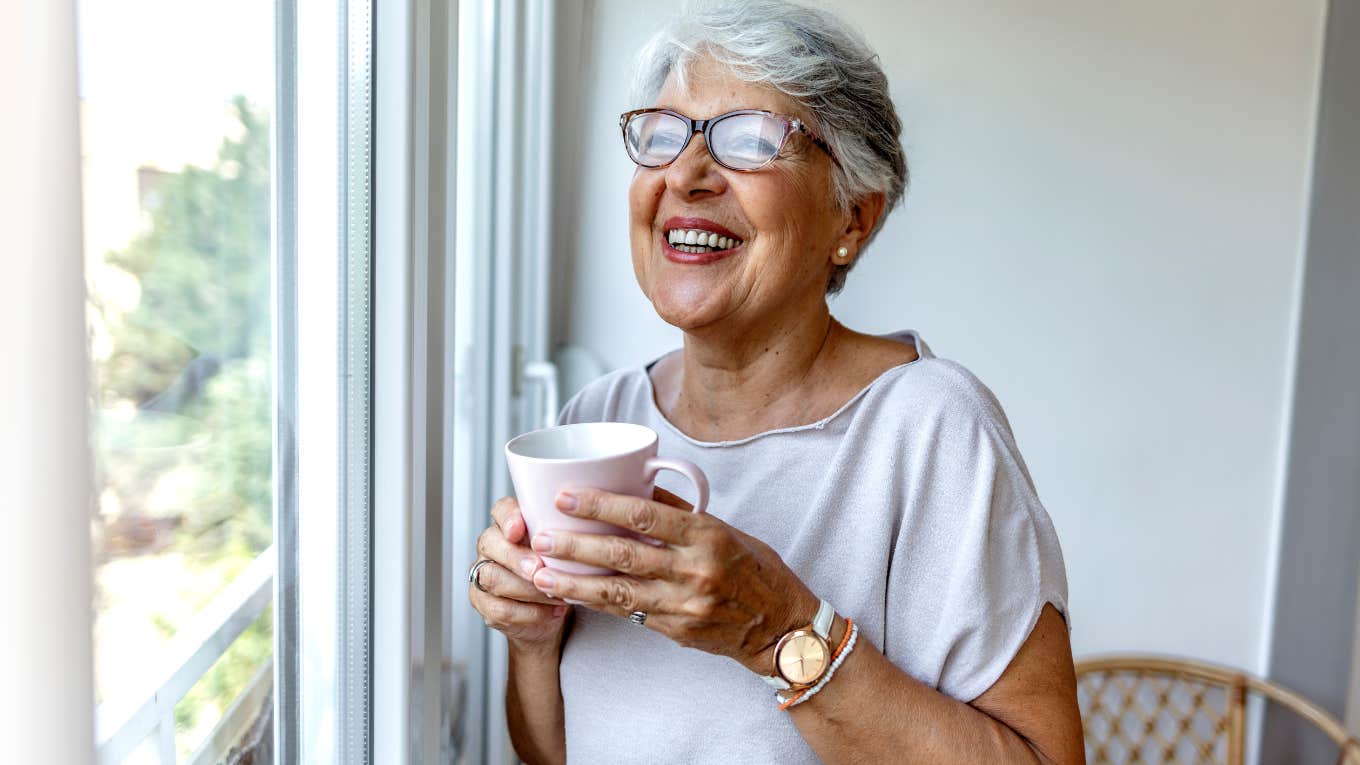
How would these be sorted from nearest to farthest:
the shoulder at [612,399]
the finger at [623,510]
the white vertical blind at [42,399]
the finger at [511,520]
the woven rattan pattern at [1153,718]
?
1. the white vertical blind at [42,399]
2. the finger at [623,510]
3. the finger at [511,520]
4. the shoulder at [612,399]
5. the woven rattan pattern at [1153,718]

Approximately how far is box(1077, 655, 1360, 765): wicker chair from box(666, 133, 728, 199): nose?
145cm

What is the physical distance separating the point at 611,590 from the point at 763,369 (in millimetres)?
439

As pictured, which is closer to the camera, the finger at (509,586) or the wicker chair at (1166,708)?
the finger at (509,586)

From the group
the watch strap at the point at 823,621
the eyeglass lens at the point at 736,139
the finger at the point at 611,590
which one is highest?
the eyeglass lens at the point at 736,139

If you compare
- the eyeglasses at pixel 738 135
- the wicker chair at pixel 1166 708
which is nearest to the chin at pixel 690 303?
the eyeglasses at pixel 738 135

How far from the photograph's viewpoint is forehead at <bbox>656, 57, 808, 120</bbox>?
3.24 ft

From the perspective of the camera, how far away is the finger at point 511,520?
774mm

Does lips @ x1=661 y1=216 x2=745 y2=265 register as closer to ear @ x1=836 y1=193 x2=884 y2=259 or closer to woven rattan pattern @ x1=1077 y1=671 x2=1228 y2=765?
ear @ x1=836 y1=193 x2=884 y2=259

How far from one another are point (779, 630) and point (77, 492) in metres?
0.59

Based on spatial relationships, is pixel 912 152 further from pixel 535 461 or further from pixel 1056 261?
pixel 535 461

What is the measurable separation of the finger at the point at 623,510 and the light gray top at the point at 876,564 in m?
0.32

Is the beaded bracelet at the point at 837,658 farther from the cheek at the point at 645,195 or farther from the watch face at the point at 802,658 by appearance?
the cheek at the point at 645,195

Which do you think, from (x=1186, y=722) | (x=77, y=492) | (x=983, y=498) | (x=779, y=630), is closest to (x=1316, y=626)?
(x=1186, y=722)

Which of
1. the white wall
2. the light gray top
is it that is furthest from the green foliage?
the white wall
